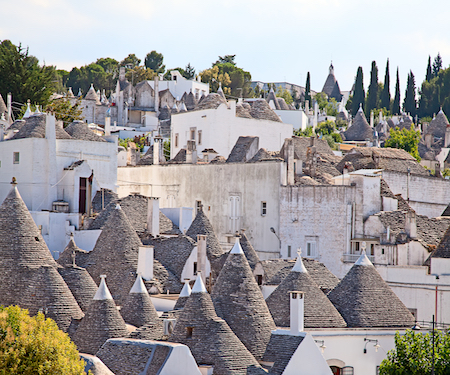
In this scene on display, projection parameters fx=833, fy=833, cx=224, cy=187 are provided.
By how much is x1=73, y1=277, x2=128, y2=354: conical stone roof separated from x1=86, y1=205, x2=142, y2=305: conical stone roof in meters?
4.36

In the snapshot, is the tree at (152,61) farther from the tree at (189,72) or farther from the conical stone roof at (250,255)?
the conical stone roof at (250,255)

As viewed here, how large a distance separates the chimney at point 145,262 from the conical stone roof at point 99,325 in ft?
19.9

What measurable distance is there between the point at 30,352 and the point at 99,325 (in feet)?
24.8

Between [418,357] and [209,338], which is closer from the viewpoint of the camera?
[209,338]

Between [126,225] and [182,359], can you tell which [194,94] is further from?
[182,359]

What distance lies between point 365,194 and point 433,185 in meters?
11.5

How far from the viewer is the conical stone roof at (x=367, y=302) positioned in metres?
31.4

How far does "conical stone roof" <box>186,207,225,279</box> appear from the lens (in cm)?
3703

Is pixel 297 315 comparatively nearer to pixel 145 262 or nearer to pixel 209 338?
pixel 209 338

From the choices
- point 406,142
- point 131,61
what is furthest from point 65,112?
point 131,61

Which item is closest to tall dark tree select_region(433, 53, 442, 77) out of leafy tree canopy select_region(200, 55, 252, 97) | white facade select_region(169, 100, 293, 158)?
leafy tree canopy select_region(200, 55, 252, 97)

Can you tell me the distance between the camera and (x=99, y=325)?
2698cm

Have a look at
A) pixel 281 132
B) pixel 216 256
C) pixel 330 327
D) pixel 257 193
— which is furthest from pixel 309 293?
pixel 281 132

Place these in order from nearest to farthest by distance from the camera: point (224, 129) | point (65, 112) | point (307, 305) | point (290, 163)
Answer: point (307, 305) → point (290, 163) → point (65, 112) → point (224, 129)
